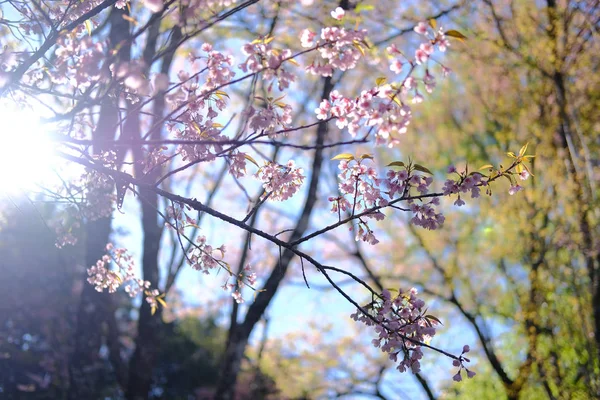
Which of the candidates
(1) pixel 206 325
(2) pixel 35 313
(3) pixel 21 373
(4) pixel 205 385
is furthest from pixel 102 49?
(1) pixel 206 325

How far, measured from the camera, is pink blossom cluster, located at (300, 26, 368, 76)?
2100mm

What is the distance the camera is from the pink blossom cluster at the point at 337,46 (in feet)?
6.89

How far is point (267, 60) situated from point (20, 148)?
1228 millimetres

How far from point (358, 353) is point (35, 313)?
6.71m

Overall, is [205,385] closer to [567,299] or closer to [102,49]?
[567,299]

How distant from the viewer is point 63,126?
9.73 feet

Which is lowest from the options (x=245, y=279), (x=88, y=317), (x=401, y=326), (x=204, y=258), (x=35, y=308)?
(x=401, y=326)

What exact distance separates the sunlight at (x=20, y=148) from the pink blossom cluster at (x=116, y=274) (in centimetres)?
63

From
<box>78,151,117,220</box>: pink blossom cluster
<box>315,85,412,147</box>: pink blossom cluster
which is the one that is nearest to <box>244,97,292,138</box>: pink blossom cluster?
<box>315,85,412,147</box>: pink blossom cluster

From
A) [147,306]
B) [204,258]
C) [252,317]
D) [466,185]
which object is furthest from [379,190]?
[147,306]

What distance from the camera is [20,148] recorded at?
2.28 metres

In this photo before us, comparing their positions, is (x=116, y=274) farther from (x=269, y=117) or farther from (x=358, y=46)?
(x=358, y=46)

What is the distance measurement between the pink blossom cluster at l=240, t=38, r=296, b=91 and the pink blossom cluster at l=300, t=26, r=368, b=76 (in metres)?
0.15

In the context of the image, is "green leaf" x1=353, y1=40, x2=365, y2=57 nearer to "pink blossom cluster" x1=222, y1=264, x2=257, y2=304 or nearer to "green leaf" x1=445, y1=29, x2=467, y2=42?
"green leaf" x1=445, y1=29, x2=467, y2=42
